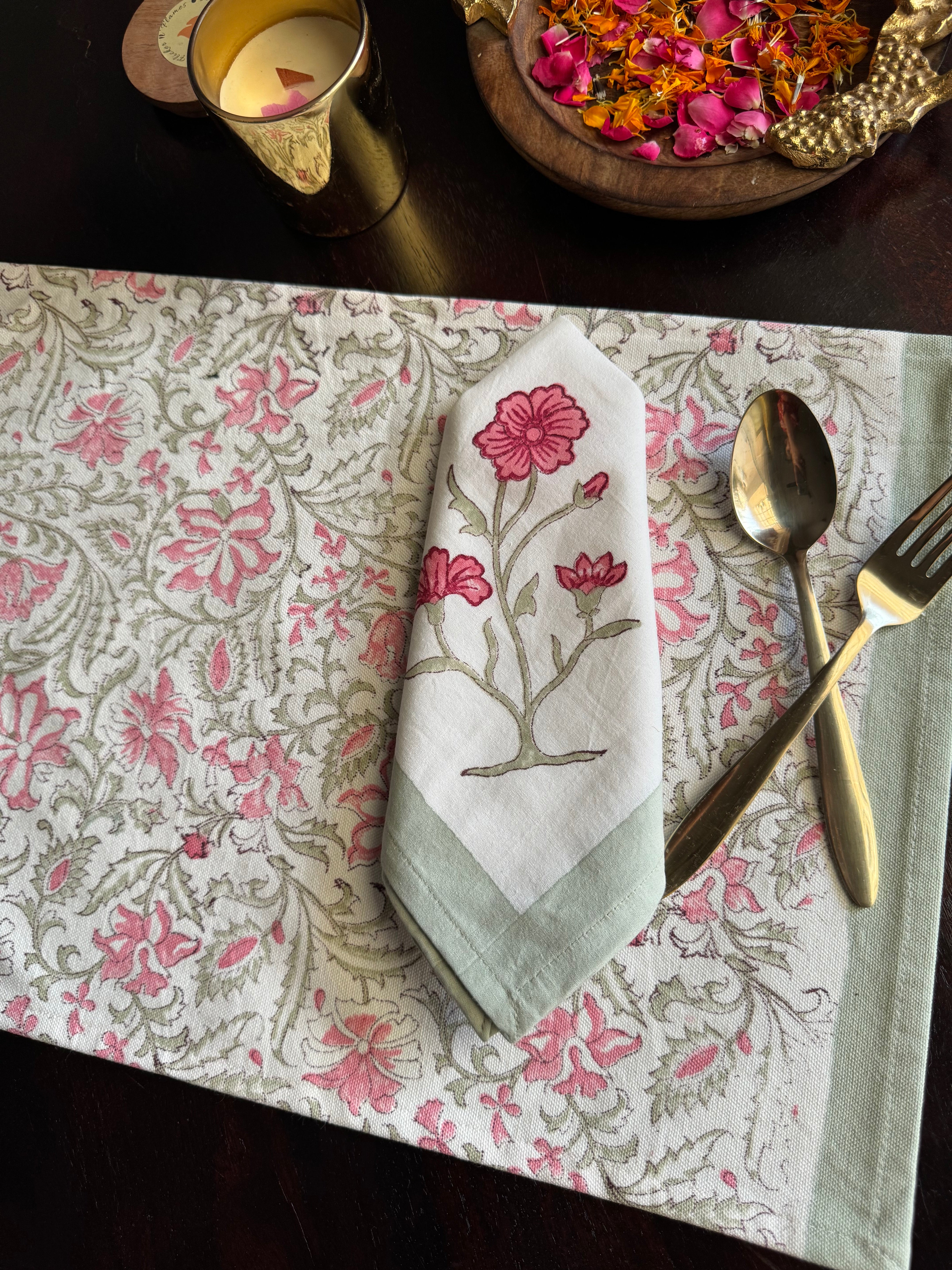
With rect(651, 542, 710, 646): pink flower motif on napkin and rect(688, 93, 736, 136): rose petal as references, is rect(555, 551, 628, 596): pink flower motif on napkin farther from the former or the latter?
rect(688, 93, 736, 136): rose petal

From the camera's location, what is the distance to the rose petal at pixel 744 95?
0.39 m

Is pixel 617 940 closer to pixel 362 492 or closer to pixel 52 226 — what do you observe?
pixel 362 492

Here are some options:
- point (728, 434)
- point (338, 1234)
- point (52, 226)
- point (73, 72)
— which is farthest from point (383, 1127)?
point (73, 72)

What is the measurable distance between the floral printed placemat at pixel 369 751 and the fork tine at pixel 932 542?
0.06 feet

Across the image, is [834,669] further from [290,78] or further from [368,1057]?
[290,78]

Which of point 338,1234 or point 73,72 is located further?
point 73,72

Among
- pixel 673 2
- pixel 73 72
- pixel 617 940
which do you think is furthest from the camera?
pixel 73 72

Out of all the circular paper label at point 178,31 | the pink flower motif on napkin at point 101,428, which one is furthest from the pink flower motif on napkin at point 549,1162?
the circular paper label at point 178,31

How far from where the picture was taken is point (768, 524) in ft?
1.17

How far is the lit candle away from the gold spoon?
249mm

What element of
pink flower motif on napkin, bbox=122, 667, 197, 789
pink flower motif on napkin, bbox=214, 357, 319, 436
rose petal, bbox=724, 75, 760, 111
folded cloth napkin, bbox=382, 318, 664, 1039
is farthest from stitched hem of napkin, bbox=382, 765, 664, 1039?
rose petal, bbox=724, 75, 760, 111

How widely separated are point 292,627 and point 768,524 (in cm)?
20

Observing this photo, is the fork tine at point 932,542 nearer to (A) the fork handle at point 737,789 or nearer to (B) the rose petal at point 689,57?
(A) the fork handle at point 737,789

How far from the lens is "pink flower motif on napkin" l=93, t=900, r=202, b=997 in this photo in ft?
1.09
